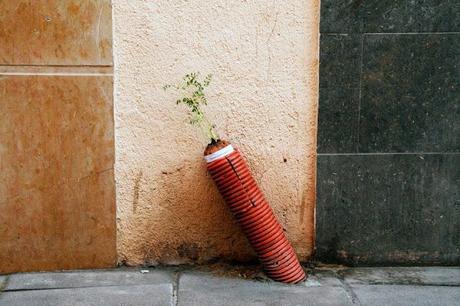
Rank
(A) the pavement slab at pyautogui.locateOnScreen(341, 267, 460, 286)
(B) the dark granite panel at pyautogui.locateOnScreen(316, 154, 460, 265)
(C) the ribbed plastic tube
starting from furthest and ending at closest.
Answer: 1. (B) the dark granite panel at pyautogui.locateOnScreen(316, 154, 460, 265)
2. (A) the pavement slab at pyautogui.locateOnScreen(341, 267, 460, 286)
3. (C) the ribbed plastic tube

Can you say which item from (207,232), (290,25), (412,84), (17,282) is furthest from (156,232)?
(412,84)

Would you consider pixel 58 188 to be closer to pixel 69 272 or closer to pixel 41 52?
pixel 69 272

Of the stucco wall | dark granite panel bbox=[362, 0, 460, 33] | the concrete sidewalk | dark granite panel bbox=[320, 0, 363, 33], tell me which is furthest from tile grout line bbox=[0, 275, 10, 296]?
dark granite panel bbox=[362, 0, 460, 33]

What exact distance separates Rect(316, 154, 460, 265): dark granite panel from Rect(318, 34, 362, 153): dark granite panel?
0.11 m

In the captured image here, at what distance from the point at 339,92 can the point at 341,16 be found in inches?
18.7

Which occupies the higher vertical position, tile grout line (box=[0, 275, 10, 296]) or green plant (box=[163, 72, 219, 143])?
green plant (box=[163, 72, 219, 143])

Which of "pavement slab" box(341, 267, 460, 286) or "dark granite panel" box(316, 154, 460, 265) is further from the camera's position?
"dark granite panel" box(316, 154, 460, 265)

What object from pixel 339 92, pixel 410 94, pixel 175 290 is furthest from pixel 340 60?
pixel 175 290

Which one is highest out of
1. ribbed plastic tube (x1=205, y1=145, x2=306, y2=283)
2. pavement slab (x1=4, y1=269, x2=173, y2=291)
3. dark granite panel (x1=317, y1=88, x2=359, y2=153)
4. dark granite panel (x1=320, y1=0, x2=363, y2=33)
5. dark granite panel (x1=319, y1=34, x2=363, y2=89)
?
dark granite panel (x1=320, y1=0, x2=363, y2=33)

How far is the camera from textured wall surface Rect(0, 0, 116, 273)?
3.46 m

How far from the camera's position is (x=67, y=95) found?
11.5ft

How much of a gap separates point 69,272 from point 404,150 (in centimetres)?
230

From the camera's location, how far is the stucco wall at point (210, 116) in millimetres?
3545

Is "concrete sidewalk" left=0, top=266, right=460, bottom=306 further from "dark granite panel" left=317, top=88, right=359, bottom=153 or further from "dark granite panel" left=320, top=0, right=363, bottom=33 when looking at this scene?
"dark granite panel" left=320, top=0, right=363, bottom=33
